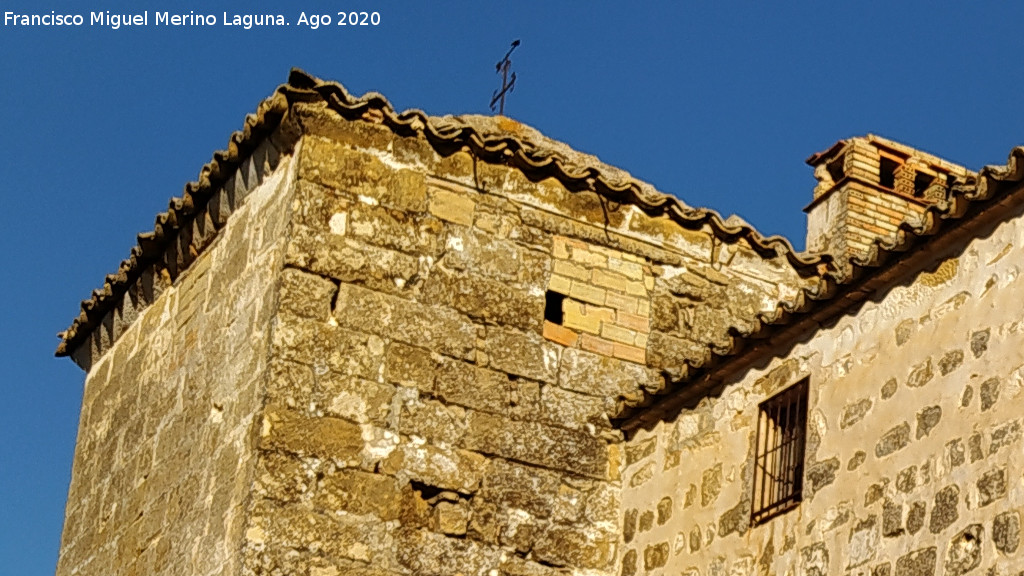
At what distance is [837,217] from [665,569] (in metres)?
4.10

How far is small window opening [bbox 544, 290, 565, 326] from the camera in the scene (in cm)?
952

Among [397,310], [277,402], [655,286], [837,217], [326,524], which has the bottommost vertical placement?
[326,524]

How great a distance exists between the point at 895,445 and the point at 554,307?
284 centimetres

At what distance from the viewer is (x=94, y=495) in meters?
10.6

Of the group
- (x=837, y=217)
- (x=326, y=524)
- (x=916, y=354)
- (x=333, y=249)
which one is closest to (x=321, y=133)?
(x=333, y=249)

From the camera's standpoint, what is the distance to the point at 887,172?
1246 cm

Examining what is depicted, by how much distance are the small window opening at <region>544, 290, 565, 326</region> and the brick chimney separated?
268cm

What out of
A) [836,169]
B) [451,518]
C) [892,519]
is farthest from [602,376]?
[836,169]

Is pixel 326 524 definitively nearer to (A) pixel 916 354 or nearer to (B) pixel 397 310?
(B) pixel 397 310

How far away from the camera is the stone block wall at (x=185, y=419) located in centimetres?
866

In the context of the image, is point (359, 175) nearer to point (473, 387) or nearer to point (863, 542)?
point (473, 387)

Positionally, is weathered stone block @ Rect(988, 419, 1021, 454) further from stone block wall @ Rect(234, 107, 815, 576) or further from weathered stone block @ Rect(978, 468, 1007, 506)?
stone block wall @ Rect(234, 107, 815, 576)

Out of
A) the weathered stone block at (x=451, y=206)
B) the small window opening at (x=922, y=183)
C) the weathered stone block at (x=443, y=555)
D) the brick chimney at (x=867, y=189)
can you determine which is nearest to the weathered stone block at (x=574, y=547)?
the weathered stone block at (x=443, y=555)

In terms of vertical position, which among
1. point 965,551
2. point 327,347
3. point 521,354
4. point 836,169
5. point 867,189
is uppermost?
point 836,169
